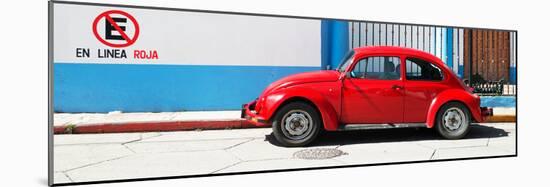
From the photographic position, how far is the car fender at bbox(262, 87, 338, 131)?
5.98 m

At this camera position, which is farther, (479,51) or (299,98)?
(479,51)

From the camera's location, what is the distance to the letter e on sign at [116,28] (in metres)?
5.32

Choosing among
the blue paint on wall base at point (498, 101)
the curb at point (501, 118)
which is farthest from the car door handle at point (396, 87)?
the curb at point (501, 118)

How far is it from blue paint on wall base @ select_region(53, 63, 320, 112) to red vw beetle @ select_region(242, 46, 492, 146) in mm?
227

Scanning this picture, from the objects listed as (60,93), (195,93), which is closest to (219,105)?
(195,93)

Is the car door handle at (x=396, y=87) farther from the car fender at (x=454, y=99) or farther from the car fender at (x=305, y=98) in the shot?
the car fender at (x=305, y=98)

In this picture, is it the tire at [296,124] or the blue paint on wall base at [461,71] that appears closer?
the tire at [296,124]

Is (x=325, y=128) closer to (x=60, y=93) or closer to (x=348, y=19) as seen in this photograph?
(x=348, y=19)

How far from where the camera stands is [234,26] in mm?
5883

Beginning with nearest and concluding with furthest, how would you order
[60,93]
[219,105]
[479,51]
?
[60,93] → [219,105] → [479,51]

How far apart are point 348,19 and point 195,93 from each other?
2325mm

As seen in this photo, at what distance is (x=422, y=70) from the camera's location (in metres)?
6.62

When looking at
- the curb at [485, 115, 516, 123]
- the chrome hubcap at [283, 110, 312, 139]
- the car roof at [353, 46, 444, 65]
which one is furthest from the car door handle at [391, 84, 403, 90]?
the curb at [485, 115, 516, 123]

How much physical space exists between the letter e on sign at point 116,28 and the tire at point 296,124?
6.75 ft
